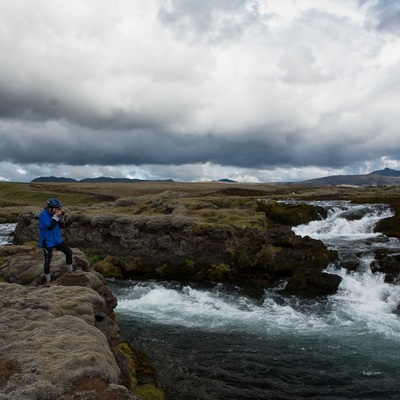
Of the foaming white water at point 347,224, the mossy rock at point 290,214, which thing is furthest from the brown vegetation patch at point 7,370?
the mossy rock at point 290,214

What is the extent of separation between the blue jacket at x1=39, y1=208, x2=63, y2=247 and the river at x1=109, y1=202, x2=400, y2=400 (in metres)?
8.28

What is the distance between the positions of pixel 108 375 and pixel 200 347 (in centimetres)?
1307

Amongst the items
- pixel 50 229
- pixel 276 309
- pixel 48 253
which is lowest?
pixel 276 309

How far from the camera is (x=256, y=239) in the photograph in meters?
41.3

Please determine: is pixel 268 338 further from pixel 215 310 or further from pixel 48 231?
pixel 48 231

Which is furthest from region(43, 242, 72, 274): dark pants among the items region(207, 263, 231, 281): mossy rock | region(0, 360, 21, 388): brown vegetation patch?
region(207, 263, 231, 281): mossy rock

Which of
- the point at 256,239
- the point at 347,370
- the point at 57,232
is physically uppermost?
the point at 57,232

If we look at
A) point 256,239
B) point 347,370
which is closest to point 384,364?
point 347,370

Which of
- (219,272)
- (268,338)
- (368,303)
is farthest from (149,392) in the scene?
(219,272)

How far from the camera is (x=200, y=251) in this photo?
40875mm

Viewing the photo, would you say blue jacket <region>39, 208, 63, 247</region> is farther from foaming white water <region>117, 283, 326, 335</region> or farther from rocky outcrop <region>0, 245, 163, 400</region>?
foaming white water <region>117, 283, 326, 335</region>

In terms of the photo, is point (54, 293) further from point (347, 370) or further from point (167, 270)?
point (167, 270)

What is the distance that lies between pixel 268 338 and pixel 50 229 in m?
14.6

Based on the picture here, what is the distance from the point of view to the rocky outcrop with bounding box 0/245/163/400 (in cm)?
956
